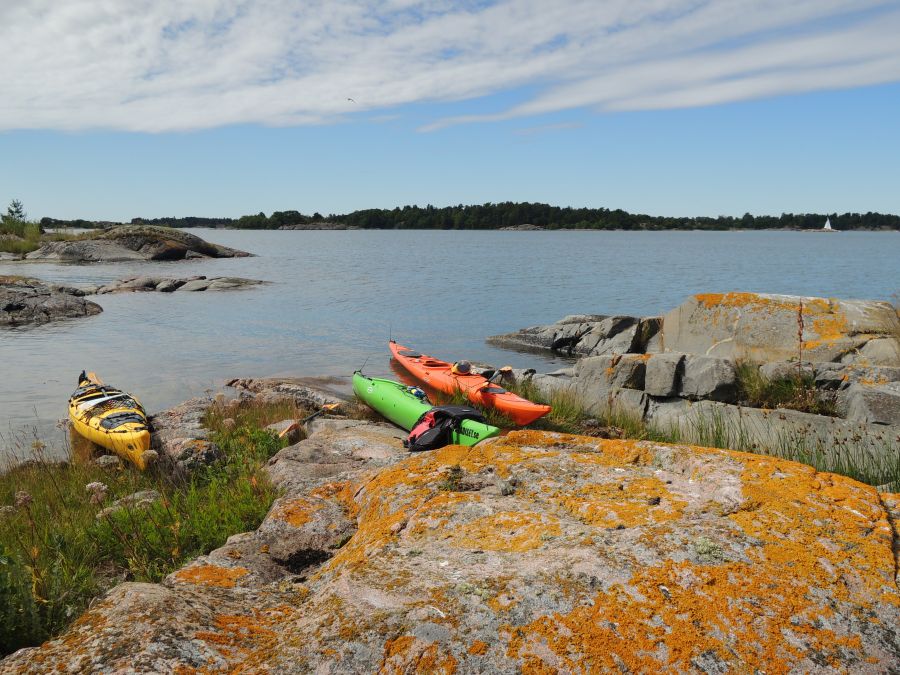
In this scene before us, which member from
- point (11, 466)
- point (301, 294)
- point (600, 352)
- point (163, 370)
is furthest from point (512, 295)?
point (11, 466)

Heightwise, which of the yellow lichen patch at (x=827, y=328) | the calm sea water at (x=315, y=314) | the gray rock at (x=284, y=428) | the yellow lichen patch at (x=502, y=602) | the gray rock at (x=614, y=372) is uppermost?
the yellow lichen patch at (x=502, y=602)

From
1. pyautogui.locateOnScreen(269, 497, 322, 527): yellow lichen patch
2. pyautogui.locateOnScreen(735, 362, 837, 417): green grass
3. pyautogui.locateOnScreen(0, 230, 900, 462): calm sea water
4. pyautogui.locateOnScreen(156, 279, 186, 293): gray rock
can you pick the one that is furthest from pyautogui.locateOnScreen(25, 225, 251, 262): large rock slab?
pyautogui.locateOnScreen(269, 497, 322, 527): yellow lichen patch

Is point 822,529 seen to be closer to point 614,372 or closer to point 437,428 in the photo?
point 437,428

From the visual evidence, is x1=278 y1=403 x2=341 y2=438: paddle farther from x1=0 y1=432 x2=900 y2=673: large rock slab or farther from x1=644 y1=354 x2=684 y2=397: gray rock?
x1=644 y1=354 x2=684 y2=397: gray rock

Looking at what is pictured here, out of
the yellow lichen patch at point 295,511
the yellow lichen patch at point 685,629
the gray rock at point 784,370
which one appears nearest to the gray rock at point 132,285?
the gray rock at point 784,370

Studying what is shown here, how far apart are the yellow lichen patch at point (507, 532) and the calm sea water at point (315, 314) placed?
35.0ft

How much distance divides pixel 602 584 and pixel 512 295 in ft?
124

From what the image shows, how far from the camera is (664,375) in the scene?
1045 centimetres

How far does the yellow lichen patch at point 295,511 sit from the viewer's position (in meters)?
3.41

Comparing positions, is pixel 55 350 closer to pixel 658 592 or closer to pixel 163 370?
pixel 163 370

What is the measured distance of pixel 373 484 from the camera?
3.57m

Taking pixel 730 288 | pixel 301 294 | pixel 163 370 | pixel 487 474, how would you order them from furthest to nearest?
pixel 730 288, pixel 301 294, pixel 163 370, pixel 487 474

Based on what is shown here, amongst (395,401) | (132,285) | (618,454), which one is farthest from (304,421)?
(132,285)

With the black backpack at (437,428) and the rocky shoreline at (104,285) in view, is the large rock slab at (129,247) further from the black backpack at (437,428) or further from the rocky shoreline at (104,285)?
the black backpack at (437,428)
